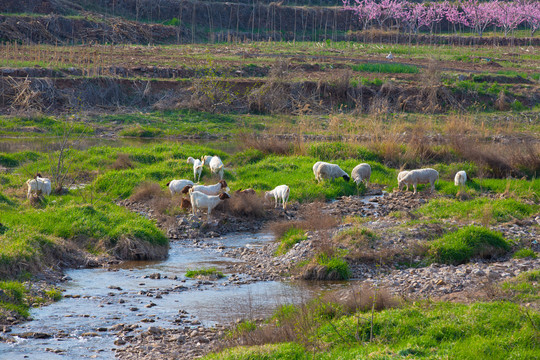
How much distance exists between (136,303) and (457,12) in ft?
255

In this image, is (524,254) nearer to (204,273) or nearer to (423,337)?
(423,337)

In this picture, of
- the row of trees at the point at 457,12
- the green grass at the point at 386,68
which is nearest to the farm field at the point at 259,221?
the green grass at the point at 386,68

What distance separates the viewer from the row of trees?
7744 cm

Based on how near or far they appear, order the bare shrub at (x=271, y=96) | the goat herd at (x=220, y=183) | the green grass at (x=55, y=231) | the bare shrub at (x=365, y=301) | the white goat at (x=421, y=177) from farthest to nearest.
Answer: the bare shrub at (x=271, y=96), the white goat at (x=421, y=177), the goat herd at (x=220, y=183), the green grass at (x=55, y=231), the bare shrub at (x=365, y=301)

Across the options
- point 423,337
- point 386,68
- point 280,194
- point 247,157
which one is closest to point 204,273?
point 280,194

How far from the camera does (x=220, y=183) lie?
17.2 meters

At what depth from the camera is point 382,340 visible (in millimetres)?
7891

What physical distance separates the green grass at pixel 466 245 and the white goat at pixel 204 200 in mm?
5885

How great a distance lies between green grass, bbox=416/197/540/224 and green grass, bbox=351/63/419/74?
2973 cm

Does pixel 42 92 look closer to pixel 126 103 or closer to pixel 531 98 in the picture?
pixel 126 103

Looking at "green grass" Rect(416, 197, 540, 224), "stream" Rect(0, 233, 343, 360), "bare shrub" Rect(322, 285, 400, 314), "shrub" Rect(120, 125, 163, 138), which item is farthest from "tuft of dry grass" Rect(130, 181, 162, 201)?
"shrub" Rect(120, 125, 163, 138)

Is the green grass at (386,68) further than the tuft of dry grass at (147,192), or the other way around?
the green grass at (386,68)

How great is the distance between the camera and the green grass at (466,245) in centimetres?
1290

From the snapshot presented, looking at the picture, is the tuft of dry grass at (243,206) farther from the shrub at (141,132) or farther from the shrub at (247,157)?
the shrub at (141,132)
